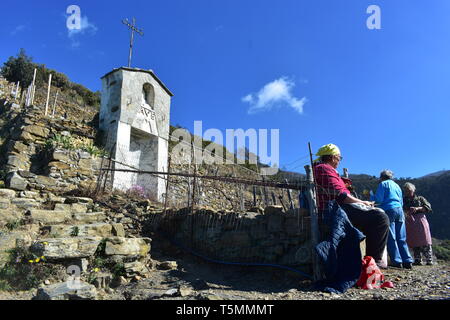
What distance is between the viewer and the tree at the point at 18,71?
61.9ft

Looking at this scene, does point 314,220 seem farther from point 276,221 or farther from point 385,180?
point 385,180

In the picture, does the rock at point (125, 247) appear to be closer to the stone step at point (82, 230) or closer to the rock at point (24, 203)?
the stone step at point (82, 230)

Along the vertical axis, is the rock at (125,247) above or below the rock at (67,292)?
above

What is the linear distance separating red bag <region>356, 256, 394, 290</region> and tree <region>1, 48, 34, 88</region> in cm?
2159

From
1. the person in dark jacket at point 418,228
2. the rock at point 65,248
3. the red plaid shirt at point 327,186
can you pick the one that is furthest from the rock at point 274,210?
the person in dark jacket at point 418,228

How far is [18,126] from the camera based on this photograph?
27.5 ft

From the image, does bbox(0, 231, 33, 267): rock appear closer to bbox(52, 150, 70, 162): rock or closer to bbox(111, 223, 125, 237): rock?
bbox(111, 223, 125, 237): rock

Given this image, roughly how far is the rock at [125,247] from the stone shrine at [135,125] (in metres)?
4.44

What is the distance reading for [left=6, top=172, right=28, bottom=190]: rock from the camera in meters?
6.08

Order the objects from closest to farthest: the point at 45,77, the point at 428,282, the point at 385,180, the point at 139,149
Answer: the point at 428,282 → the point at 385,180 → the point at 139,149 → the point at 45,77

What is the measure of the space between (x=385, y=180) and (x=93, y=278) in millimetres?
4657

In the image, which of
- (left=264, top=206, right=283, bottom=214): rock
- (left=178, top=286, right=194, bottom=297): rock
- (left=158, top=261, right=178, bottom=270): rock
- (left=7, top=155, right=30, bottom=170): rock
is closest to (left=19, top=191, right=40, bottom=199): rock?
(left=7, top=155, right=30, bottom=170): rock
